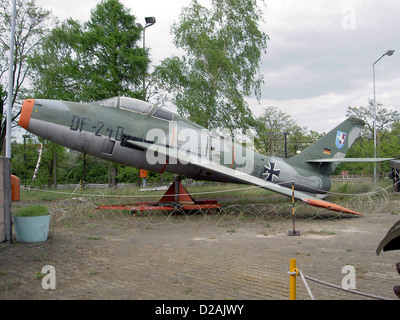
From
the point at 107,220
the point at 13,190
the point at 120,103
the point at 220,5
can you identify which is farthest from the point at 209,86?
the point at 13,190

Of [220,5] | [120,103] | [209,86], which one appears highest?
[220,5]

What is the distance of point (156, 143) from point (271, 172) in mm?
5291

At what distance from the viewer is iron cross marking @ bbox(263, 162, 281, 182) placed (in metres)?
12.8

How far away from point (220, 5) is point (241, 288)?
25.1 metres

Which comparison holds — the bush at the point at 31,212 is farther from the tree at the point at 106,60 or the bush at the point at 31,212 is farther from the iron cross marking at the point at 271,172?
the tree at the point at 106,60

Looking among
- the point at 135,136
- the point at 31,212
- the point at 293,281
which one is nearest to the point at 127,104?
the point at 135,136

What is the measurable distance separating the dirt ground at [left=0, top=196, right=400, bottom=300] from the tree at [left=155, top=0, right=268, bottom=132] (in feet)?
50.8

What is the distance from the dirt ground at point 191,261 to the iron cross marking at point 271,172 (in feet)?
12.0

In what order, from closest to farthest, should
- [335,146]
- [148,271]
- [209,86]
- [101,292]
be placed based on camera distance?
1. [101,292]
2. [148,271]
3. [335,146]
4. [209,86]

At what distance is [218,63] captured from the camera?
23.4m

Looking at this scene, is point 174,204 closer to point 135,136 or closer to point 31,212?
point 135,136

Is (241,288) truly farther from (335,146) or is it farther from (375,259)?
(335,146)

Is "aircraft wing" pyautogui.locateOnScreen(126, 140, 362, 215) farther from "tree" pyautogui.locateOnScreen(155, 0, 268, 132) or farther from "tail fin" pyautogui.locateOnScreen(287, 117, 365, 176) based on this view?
"tree" pyautogui.locateOnScreen(155, 0, 268, 132)

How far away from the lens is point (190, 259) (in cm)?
571
